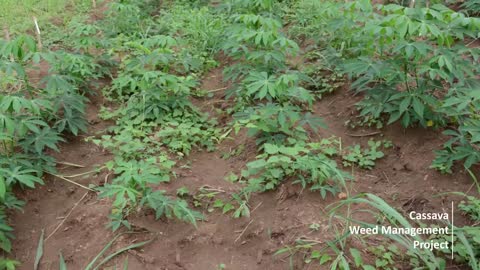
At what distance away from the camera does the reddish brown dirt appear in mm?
2635

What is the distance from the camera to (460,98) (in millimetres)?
2793

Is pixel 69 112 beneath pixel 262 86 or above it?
beneath

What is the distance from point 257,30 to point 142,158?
147 cm

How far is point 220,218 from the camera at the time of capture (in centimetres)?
289

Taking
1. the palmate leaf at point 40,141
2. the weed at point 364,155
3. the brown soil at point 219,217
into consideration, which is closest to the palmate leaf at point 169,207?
the brown soil at point 219,217

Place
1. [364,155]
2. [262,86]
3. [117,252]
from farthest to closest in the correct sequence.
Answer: [262,86], [364,155], [117,252]

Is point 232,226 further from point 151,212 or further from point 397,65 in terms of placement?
point 397,65

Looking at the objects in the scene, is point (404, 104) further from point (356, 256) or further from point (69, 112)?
point (69, 112)

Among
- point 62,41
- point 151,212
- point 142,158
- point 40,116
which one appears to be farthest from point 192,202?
point 62,41

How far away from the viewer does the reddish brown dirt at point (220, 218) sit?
2635 mm

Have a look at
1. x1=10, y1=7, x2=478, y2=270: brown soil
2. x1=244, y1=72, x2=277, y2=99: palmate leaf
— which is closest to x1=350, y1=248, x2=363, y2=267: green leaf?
x1=10, y1=7, x2=478, y2=270: brown soil

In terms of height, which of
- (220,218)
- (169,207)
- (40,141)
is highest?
(40,141)

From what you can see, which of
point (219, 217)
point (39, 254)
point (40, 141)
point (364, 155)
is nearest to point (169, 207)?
point (219, 217)

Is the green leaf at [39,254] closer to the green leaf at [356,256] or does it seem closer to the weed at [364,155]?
the green leaf at [356,256]
